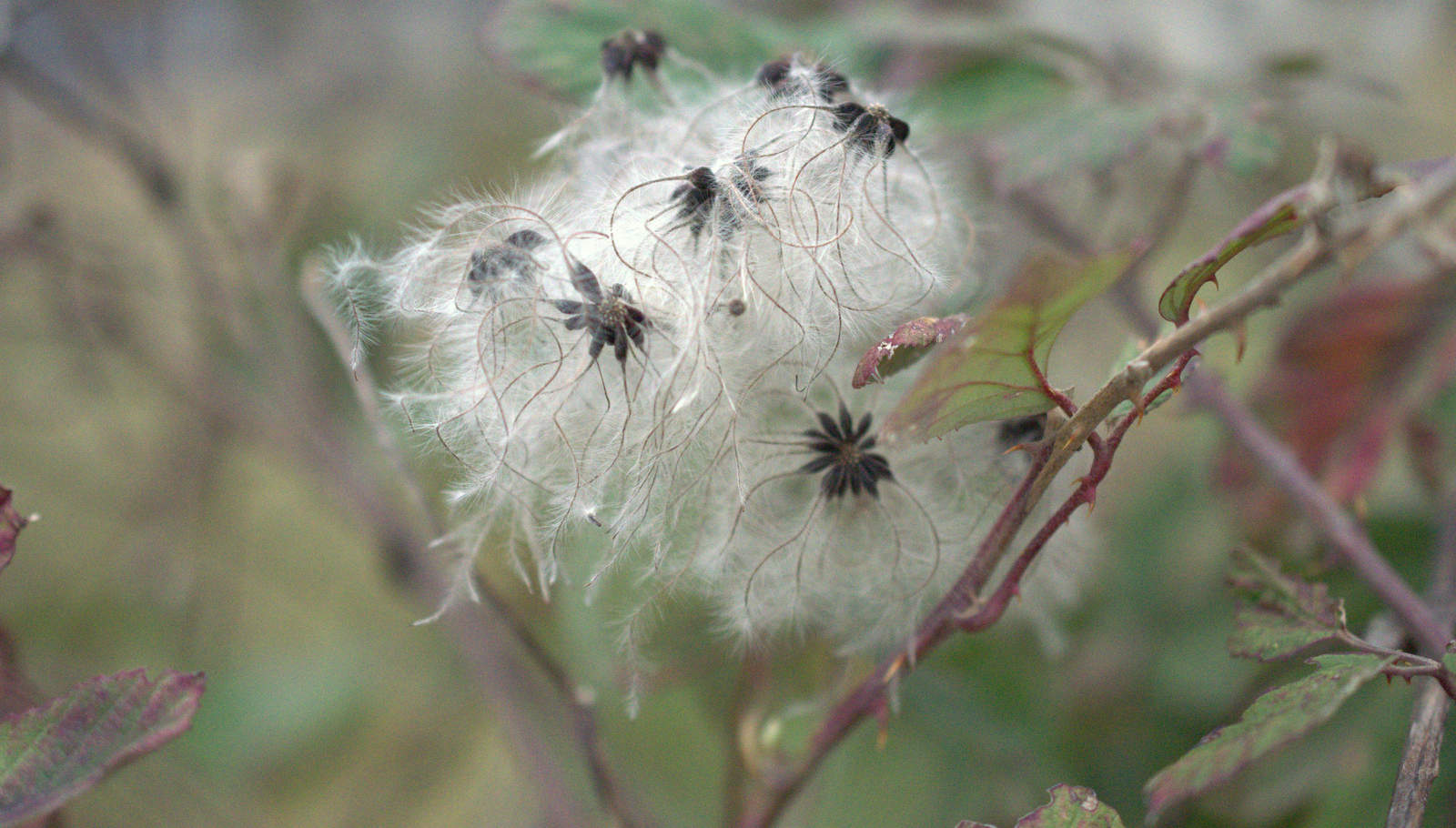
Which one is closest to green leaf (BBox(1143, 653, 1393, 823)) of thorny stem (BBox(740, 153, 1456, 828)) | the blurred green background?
thorny stem (BBox(740, 153, 1456, 828))

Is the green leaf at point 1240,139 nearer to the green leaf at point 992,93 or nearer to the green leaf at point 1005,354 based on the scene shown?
the green leaf at point 992,93

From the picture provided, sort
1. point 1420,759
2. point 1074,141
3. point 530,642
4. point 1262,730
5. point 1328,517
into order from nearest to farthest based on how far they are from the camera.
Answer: point 1262,730, point 1420,759, point 530,642, point 1328,517, point 1074,141

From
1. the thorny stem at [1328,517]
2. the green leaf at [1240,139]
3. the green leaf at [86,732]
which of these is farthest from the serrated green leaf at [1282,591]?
the green leaf at [86,732]

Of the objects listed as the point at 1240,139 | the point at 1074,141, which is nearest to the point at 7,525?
the point at 1074,141

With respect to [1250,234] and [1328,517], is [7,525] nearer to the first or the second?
[1250,234]

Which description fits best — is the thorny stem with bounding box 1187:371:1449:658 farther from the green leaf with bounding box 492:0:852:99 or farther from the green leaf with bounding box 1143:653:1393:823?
the green leaf with bounding box 492:0:852:99
